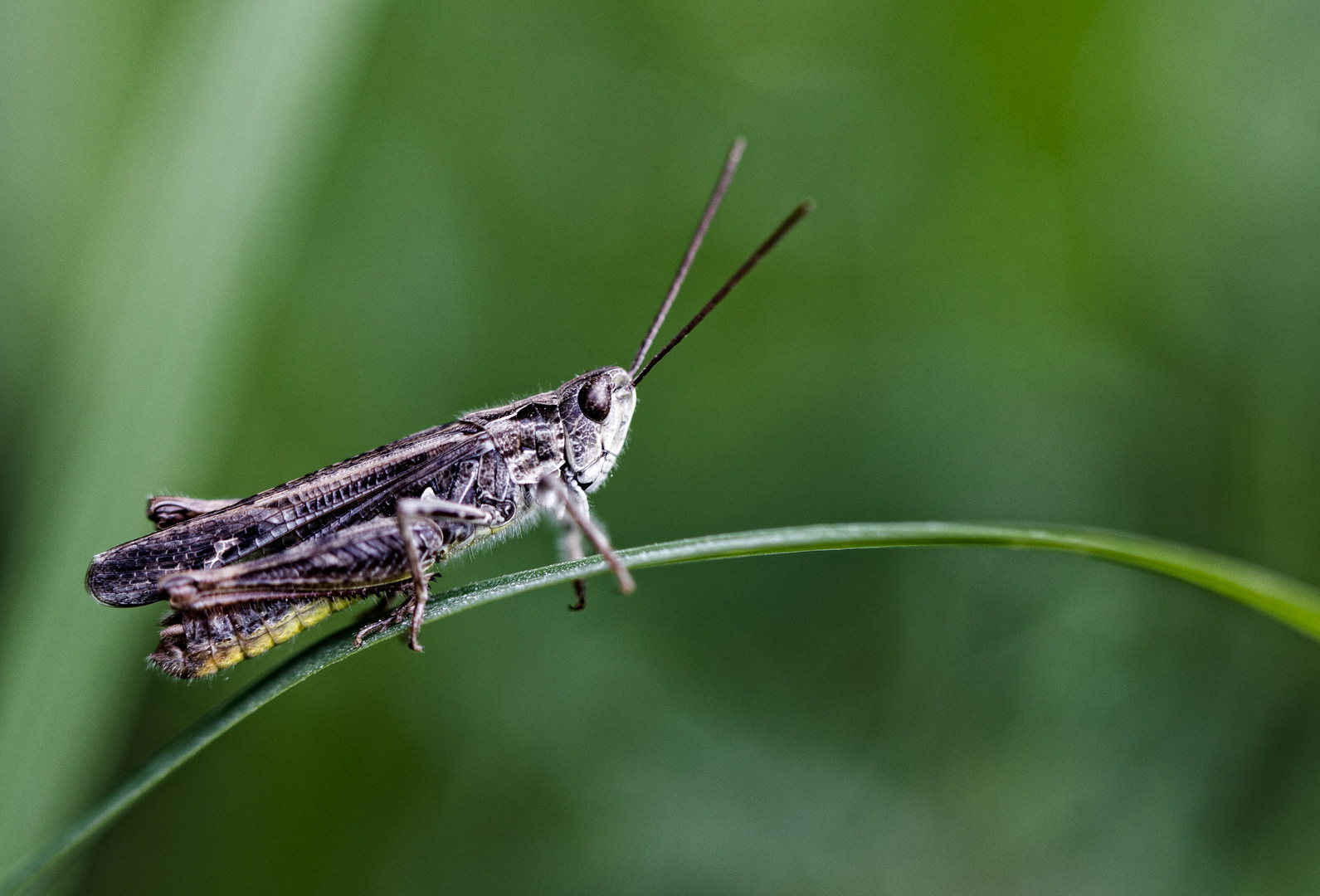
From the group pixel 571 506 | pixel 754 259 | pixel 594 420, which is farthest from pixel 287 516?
pixel 754 259

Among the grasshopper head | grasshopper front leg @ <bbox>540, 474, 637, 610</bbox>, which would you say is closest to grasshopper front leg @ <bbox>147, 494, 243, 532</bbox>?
grasshopper front leg @ <bbox>540, 474, 637, 610</bbox>

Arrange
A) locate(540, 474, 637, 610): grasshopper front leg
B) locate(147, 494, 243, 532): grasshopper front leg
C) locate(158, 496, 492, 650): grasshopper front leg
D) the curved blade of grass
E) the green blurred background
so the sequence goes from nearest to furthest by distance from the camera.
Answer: the curved blade of grass
locate(540, 474, 637, 610): grasshopper front leg
locate(158, 496, 492, 650): grasshopper front leg
locate(147, 494, 243, 532): grasshopper front leg
the green blurred background

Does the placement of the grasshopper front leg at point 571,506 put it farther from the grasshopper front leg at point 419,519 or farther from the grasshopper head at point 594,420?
the grasshopper front leg at point 419,519

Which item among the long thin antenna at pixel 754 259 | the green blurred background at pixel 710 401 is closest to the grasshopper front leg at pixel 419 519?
the long thin antenna at pixel 754 259

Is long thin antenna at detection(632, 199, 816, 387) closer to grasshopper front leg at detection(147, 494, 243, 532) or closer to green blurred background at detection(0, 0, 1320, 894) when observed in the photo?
green blurred background at detection(0, 0, 1320, 894)

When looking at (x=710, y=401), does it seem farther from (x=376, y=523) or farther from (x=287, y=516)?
(x=287, y=516)

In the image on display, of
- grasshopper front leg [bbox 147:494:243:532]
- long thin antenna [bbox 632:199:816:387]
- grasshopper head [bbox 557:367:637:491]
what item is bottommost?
grasshopper front leg [bbox 147:494:243:532]

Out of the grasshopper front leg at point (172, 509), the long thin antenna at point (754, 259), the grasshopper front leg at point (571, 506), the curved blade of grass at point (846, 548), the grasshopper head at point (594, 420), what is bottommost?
the curved blade of grass at point (846, 548)
